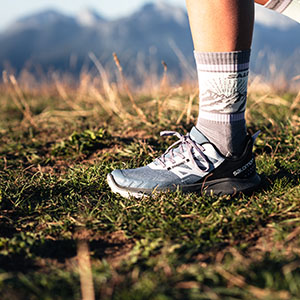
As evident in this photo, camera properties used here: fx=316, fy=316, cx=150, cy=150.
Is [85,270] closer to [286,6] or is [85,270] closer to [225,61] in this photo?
[225,61]

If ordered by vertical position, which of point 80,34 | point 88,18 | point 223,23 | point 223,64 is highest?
point 223,23

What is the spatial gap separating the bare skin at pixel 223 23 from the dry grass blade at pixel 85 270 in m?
0.97

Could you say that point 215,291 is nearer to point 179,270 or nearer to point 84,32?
point 179,270

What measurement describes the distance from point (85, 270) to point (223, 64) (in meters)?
1.00

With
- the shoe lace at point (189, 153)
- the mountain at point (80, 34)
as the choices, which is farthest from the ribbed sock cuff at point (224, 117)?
the mountain at point (80, 34)

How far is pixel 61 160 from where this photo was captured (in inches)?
87.4

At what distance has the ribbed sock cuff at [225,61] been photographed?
4.51 feet

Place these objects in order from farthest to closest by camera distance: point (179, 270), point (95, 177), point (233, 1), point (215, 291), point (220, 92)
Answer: point (95, 177) < point (220, 92) < point (233, 1) < point (179, 270) < point (215, 291)

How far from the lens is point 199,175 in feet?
4.90

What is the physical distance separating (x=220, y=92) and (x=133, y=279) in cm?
89

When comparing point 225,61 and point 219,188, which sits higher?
point 225,61

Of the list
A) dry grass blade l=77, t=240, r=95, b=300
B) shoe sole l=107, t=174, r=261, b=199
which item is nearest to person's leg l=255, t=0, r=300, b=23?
shoe sole l=107, t=174, r=261, b=199

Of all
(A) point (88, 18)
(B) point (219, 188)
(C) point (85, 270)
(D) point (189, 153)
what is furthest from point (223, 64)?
(A) point (88, 18)

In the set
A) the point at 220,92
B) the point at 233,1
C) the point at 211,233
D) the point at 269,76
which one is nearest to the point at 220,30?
the point at 233,1
